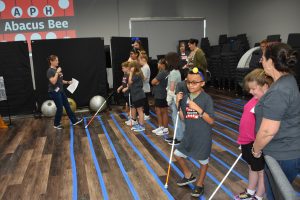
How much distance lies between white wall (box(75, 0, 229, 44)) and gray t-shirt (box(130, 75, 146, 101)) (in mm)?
6144

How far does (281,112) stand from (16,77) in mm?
7353

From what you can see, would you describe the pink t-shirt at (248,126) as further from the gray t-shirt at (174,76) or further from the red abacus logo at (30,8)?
the red abacus logo at (30,8)

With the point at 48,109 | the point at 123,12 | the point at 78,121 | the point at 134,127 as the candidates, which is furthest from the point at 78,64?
the point at 123,12

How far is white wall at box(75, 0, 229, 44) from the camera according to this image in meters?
11.2

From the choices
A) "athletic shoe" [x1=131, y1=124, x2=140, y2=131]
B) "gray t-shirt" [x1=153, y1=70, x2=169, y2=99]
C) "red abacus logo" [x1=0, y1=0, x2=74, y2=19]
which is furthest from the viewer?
"red abacus logo" [x1=0, y1=0, x2=74, y2=19]

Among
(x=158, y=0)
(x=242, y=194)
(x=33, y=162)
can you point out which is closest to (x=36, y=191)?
(x=33, y=162)

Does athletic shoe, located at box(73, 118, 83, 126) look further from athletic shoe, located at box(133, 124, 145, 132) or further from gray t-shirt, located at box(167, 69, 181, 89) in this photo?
gray t-shirt, located at box(167, 69, 181, 89)

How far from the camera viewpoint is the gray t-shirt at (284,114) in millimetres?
1853

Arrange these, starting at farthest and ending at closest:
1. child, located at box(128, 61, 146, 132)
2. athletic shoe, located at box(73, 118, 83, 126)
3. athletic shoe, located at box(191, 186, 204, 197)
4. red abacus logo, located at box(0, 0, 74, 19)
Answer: red abacus logo, located at box(0, 0, 74, 19), athletic shoe, located at box(73, 118, 83, 126), child, located at box(128, 61, 146, 132), athletic shoe, located at box(191, 186, 204, 197)

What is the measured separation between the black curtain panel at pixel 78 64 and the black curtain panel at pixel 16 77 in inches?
8.9

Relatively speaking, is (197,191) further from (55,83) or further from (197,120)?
(55,83)

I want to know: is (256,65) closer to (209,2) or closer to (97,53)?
(97,53)

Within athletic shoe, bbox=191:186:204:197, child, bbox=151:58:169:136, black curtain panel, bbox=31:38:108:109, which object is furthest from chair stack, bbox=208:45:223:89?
athletic shoe, bbox=191:186:204:197

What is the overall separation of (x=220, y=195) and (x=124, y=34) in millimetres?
9363
